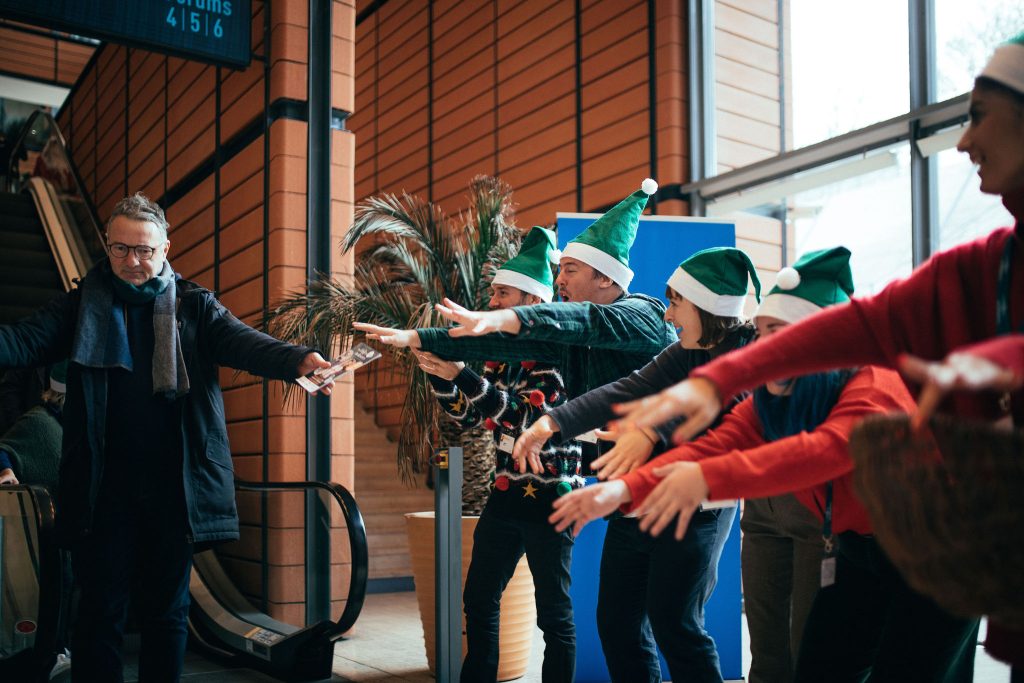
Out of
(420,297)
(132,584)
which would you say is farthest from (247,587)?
(132,584)

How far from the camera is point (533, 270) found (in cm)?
289

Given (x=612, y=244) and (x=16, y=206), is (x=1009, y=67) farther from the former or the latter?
(x=16, y=206)

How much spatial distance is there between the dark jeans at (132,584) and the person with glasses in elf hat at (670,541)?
41.4 inches

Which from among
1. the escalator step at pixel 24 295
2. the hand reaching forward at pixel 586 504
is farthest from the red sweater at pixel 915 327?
the escalator step at pixel 24 295

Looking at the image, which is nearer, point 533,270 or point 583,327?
point 583,327

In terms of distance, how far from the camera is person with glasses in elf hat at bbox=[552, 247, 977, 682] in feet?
4.56

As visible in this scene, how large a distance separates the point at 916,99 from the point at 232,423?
14.1 ft

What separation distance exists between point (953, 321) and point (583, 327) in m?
0.92

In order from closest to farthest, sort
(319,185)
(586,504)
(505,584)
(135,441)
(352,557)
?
(586,504) → (135,441) → (505,584) → (352,557) → (319,185)

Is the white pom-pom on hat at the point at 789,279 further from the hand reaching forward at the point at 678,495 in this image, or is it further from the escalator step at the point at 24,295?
the escalator step at the point at 24,295

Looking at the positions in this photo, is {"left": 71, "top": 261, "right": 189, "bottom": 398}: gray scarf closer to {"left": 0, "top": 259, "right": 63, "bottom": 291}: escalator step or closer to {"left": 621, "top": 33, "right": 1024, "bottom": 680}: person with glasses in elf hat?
{"left": 621, "top": 33, "right": 1024, "bottom": 680}: person with glasses in elf hat

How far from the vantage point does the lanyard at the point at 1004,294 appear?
119cm

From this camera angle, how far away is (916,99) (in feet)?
16.0

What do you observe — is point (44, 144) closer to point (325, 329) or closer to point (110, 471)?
point (325, 329)
